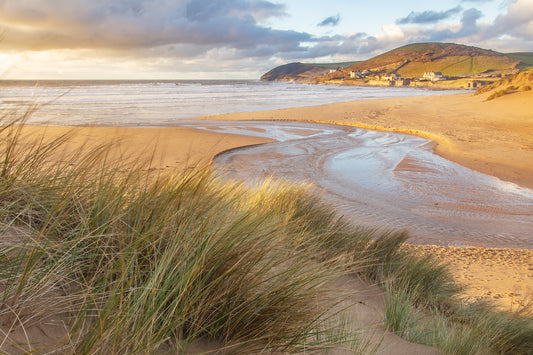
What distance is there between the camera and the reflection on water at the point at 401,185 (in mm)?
6164

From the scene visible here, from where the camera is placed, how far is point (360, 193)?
25.8ft

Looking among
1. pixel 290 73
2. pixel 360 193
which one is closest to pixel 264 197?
pixel 360 193

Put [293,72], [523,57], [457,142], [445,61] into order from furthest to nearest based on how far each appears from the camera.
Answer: [293,72], [523,57], [445,61], [457,142]

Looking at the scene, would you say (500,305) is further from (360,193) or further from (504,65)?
(504,65)

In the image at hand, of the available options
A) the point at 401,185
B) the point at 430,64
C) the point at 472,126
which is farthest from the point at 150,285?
the point at 430,64

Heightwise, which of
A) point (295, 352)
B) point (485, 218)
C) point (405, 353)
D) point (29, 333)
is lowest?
point (485, 218)

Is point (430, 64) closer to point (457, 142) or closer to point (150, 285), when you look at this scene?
point (457, 142)

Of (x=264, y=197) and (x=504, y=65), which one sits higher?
(x=504, y=65)

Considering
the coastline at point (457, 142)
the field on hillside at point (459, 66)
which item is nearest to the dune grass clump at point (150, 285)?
the coastline at point (457, 142)

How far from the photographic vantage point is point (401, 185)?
8438 mm

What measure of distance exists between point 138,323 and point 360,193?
7043mm

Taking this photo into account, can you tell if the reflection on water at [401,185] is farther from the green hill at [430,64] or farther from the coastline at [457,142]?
the green hill at [430,64]

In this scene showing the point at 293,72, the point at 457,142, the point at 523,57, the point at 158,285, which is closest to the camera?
the point at 158,285

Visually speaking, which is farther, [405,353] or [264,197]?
[264,197]
